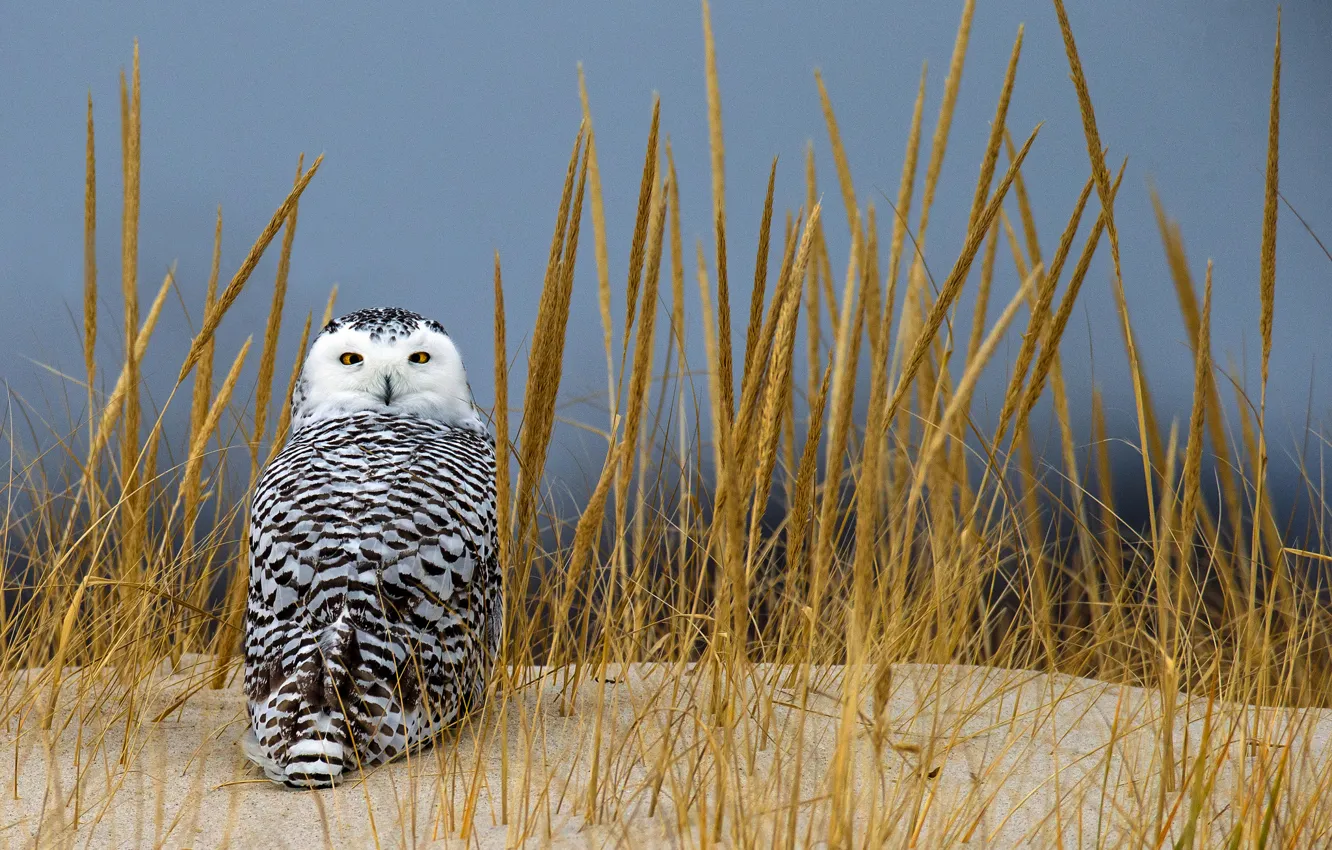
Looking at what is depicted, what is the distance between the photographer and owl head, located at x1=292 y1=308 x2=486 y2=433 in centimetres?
190

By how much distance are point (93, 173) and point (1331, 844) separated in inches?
78.6

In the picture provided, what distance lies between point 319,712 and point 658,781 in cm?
55

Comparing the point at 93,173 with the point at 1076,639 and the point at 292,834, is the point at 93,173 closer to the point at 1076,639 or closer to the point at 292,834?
the point at 292,834

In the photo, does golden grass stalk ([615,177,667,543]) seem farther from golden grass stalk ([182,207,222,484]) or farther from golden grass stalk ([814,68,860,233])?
golden grass stalk ([182,207,222,484])

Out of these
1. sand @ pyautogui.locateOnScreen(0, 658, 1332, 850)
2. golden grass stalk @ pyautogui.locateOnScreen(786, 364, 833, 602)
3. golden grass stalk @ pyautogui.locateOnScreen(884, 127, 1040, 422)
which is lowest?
sand @ pyautogui.locateOnScreen(0, 658, 1332, 850)

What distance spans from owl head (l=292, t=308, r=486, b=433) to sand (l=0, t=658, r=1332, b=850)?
1.80 feet

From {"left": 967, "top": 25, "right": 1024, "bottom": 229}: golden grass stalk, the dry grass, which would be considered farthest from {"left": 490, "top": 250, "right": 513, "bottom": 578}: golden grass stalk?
{"left": 967, "top": 25, "right": 1024, "bottom": 229}: golden grass stalk

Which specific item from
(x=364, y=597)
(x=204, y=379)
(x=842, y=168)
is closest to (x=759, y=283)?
(x=842, y=168)

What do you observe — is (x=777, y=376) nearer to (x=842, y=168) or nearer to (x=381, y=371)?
(x=842, y=168)

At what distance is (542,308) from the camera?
1347mm

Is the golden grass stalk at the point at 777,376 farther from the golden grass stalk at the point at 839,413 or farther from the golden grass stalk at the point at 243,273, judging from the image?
the golden grass stalk at the point at 243,273

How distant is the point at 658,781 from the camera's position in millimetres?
1145

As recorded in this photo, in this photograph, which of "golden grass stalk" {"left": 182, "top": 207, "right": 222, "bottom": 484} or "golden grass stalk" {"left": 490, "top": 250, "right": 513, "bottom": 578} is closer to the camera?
"golden grass stalk" {"left": 490, "top": 250, "right": 513, "bottom": 578}

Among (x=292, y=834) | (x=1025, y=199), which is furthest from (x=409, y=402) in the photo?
(x=1025, y=199)
